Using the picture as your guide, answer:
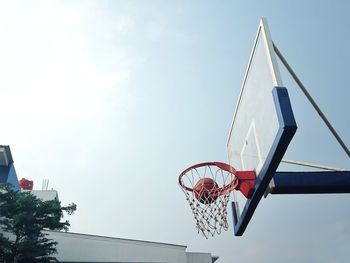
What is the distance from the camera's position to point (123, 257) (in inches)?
686

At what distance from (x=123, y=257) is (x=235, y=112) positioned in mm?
14004

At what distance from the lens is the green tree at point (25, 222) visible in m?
12.3

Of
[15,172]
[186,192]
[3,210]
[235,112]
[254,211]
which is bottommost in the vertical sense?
[254,211]

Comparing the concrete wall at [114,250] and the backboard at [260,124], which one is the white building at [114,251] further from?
the backboard at [260,124]

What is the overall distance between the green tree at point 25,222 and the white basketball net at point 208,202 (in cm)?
943

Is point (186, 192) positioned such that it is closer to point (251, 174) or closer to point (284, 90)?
point (251, 174)

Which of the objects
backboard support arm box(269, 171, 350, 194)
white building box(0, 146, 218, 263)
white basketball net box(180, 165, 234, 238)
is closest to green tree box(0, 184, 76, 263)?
white building box(0, 146, 218, 263)

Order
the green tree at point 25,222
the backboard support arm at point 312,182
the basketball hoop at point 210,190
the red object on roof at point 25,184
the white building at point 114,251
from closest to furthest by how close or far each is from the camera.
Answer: the basketball hoop at point 210,190 → the backboard support arm at point 312,182 → the green tree at point 25,222 → the white building at point 114,251 → the red object on roof at point 25,184

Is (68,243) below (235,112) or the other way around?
the other way around

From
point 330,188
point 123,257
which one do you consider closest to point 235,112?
point 330,188

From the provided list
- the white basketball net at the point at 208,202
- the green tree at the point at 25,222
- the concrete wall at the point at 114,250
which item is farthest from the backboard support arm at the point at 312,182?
the concrete wall at the point at 114,250

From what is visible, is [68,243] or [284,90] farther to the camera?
[68,243]

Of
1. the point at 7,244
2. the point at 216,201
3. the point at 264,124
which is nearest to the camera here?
the point at 264,124

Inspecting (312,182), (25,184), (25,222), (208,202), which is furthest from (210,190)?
(25,184)
